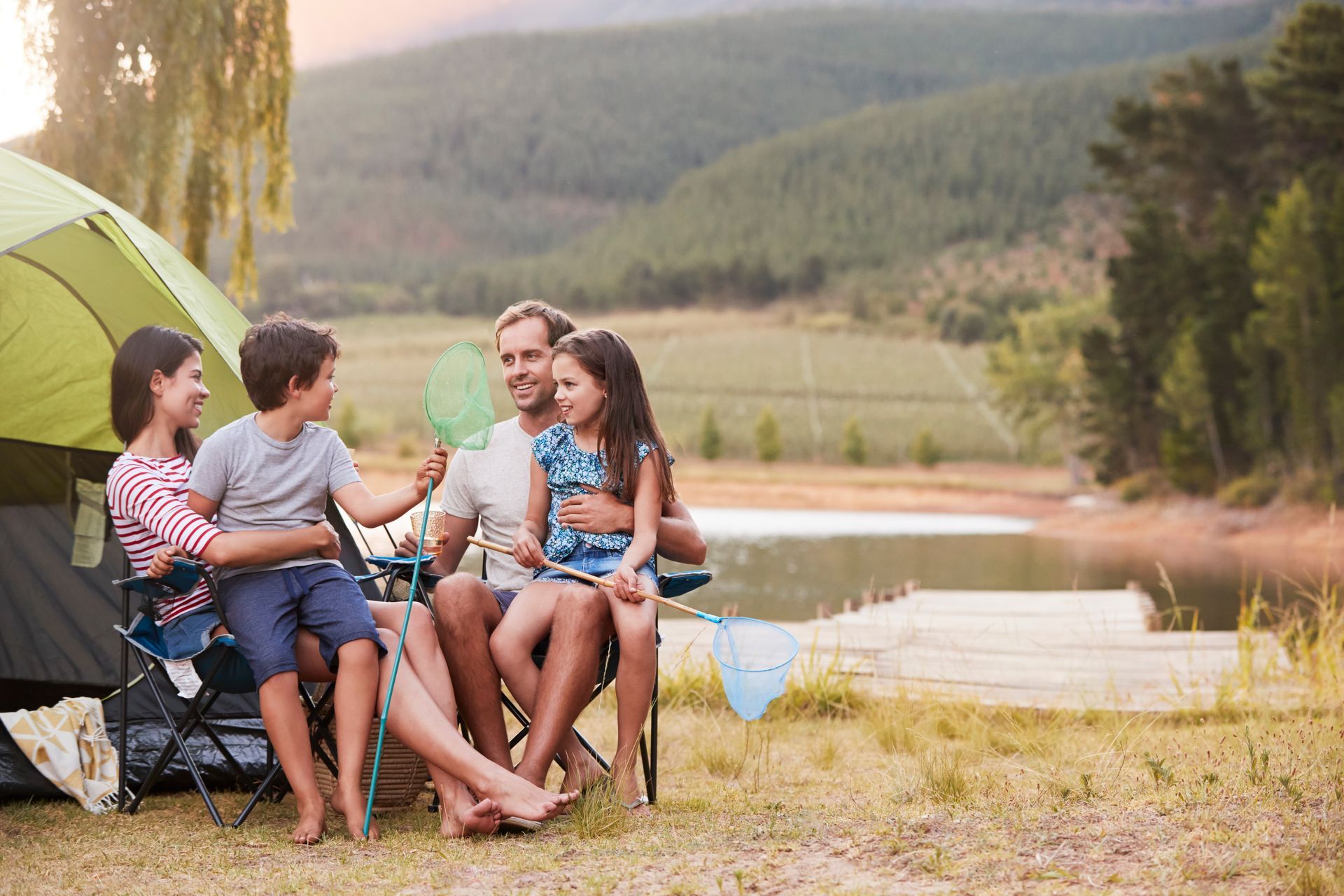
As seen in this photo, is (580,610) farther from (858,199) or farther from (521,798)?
(858,199)

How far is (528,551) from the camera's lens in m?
2.48

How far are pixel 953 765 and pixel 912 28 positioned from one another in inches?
5710

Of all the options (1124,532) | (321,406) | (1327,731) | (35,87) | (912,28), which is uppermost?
(912,28)

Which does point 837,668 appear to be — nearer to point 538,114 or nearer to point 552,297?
point 552,297

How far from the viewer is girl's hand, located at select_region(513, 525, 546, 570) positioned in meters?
2.48

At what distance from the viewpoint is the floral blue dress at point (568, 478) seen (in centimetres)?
257

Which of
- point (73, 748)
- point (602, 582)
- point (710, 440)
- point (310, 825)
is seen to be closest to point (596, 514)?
point (602, 582)

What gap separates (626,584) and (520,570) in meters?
0.40

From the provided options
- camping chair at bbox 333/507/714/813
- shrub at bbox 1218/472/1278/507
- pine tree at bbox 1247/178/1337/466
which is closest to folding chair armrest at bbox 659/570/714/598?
camping chair at bbox 333/507/714/813

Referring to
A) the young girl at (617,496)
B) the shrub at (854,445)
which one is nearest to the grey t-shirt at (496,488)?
the young girl at (617,496)

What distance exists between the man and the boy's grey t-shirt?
249 mm

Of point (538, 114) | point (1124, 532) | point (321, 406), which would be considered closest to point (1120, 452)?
point (1124, 532)

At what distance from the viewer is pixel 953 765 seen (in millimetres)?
2553

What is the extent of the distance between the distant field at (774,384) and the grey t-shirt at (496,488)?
120 ft
